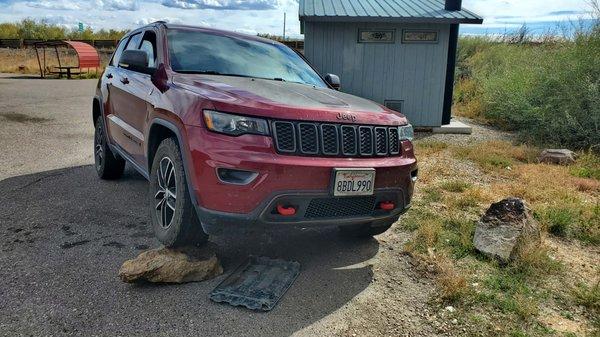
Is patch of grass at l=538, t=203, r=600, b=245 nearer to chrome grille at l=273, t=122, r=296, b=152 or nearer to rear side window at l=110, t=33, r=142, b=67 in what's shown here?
chrome grille at l=273, t=122, r=296, b=152

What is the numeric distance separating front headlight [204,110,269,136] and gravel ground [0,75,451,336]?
0.69m

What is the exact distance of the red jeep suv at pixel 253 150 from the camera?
280 cm

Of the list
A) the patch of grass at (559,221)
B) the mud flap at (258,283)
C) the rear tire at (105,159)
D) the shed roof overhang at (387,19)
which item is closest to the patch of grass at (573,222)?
the patch of grass at (559,221)

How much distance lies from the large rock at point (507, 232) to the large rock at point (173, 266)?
2.16m

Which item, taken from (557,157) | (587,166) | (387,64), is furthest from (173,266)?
(387,64)

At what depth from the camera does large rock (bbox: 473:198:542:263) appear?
12.1 feet

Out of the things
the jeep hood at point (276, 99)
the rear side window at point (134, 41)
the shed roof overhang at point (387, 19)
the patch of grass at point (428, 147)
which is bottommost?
the patch of grass at point (428, 147)

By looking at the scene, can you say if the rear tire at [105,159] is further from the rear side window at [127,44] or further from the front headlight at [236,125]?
the front headlight at [236,125]

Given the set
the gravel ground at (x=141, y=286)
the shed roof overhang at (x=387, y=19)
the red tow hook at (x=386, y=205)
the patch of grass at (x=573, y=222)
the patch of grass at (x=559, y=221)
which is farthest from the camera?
the shed roof overhang at (x=387, y=19)

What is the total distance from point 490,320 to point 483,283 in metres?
0.49

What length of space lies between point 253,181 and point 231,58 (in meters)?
1.70

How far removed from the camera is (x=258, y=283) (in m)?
3.17

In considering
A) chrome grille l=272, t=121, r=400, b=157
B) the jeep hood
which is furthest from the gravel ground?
the jeep hood

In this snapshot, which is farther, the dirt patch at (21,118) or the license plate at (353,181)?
the dirt patch at (21,118)
